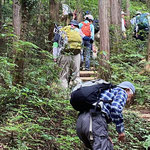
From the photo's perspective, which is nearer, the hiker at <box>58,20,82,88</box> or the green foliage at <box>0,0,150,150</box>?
the green foliage at <box>0,0,150,150</box>

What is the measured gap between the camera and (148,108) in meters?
8.50

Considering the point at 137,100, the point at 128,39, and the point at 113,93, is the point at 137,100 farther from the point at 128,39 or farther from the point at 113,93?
the point at 128,39

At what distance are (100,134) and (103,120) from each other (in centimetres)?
23

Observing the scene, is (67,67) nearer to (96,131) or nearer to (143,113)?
(143,113)

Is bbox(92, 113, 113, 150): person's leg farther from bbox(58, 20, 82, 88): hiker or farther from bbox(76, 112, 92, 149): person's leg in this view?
bbox(58, 20, 82, 88): hiker

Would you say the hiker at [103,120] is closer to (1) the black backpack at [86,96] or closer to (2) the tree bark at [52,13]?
(1) the black backpack at [86,96]

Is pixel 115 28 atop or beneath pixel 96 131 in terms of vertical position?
atop

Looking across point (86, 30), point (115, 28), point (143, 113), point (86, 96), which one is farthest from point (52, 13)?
point (86, 96)

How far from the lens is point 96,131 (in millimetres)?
3908

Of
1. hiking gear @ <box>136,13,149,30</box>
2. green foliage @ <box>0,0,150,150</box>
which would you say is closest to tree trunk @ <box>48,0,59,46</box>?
green foliage @ <box>0,0,150,150</box>

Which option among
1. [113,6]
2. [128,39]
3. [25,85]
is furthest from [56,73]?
[113,6]

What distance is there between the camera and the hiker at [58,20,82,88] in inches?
324

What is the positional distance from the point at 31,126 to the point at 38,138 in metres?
0.28

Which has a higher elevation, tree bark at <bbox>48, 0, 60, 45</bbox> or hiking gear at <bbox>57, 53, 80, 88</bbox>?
tree bark at <bbox>48, 0, 60, 45</bbox>
